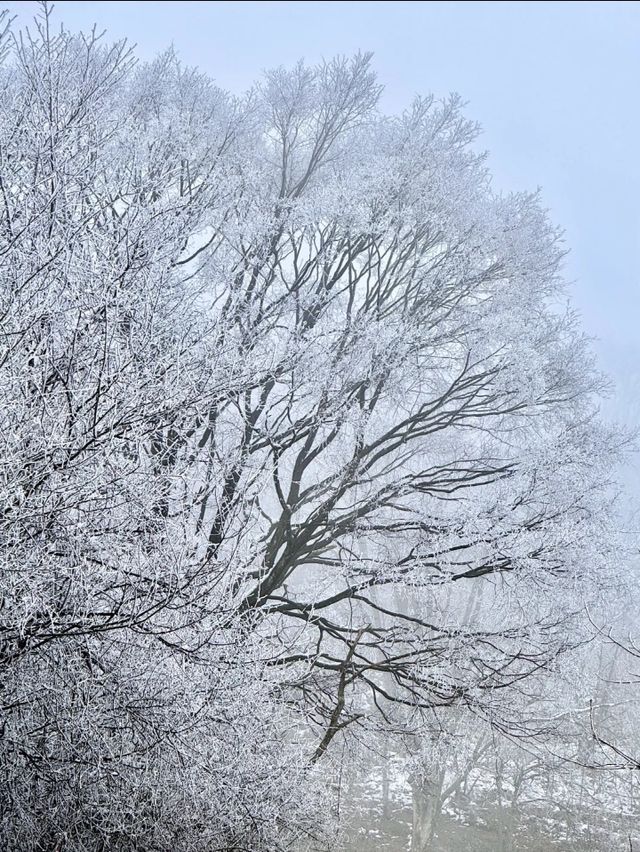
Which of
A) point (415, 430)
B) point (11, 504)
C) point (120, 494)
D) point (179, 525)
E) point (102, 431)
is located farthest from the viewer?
point (415, 430)

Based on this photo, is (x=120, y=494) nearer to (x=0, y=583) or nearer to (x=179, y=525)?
(x=179, y=525)

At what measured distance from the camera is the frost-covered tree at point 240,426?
139 inches

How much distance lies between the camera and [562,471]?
698 cm

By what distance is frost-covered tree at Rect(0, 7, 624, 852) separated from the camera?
352 centimetres

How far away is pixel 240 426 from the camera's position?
6.53 meters

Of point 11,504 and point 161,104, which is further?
point 161,104

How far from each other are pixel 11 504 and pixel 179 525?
1.45 m

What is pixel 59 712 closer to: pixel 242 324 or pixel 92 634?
pixel 92 634

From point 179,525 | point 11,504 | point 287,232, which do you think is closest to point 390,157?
point 287,232

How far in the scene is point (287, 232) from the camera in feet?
26.1

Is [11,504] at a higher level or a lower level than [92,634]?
higher

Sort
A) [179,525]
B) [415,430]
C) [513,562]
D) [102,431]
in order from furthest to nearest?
[415,430] → [513,562] → [179,525] → [102,431]

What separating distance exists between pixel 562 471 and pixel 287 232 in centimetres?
437

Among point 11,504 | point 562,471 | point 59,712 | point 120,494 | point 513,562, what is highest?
point 562,471
